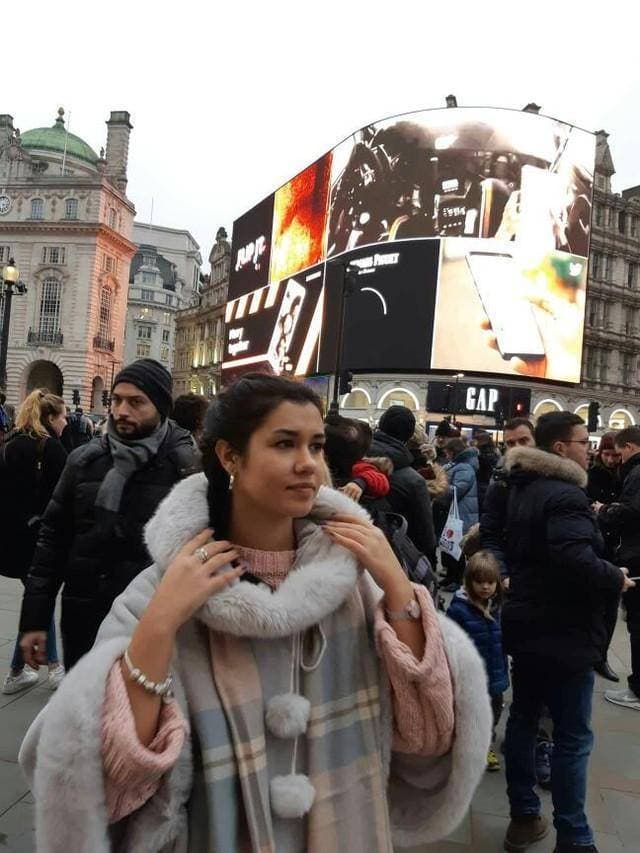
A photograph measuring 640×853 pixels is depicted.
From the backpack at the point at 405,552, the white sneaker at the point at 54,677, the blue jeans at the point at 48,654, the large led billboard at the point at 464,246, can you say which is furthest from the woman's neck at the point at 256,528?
the large led billboard at the point at 464,246

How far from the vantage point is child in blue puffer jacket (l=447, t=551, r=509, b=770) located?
4.12 metres

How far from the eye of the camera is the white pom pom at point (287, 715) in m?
1.38

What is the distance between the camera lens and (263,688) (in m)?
1.42

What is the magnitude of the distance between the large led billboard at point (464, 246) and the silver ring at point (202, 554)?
32461mm

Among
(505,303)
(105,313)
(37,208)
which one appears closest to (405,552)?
(505,303)

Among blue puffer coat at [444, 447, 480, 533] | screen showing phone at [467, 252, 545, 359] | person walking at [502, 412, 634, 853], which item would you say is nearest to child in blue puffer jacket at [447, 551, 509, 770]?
person walking at [502, 412, 634, 853]

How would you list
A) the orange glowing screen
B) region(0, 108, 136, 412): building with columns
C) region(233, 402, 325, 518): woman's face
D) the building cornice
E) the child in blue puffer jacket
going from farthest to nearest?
region(0, 108, 136, 412): building with columns
the building cornice
the orange glowing screen
the child in blue puffer jacket
region(233, 402, 325, 518): woman's face

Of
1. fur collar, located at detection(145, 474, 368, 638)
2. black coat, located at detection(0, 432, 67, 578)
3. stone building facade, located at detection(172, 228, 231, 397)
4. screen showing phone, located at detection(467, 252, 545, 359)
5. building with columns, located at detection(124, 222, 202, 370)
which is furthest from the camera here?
building with columns, located at detection(124, 222, 202, 370)

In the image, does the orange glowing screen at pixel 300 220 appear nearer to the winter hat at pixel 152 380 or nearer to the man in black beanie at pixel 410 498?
the man in black beanie at pixel 410 498

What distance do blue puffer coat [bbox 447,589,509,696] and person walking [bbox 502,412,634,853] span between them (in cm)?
87

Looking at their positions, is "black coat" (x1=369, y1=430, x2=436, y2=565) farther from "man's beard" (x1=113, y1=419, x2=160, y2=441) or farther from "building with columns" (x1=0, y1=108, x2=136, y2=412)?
"building with columns" (x1=0, y1=108, x2=136, y2=412)

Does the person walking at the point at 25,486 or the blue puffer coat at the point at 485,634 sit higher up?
the person walking at the point at 25,486

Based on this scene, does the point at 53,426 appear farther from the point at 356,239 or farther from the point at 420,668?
the point at 356,239

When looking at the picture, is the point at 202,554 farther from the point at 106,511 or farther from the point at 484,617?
the point at 484,617
